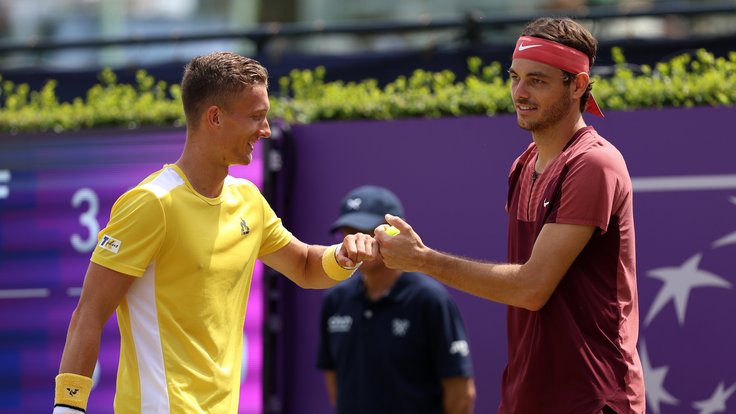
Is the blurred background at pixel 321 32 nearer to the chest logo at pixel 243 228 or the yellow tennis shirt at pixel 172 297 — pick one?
the chest logo at pixel 243 228

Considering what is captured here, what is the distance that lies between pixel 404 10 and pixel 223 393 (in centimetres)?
823

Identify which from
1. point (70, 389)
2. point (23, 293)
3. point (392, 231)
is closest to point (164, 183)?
point (70, 389)

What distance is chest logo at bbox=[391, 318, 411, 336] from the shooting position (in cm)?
555

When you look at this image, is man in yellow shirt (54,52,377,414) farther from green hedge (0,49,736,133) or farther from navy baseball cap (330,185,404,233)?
green hedge (0,49,736,133)

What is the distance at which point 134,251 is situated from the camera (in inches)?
148

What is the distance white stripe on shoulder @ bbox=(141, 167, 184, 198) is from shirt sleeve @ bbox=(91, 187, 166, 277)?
3cm

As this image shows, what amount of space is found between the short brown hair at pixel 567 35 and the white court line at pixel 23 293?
12.4ft

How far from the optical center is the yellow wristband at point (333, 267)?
436 centimetres

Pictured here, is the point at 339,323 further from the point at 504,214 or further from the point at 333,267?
the point at 333,267

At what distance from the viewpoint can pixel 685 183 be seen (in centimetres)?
586

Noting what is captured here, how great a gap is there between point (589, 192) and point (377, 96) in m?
3.17

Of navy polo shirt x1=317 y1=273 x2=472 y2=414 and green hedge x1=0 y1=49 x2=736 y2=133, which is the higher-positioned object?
Result: green hedge x1=0 y1=49 x2=736 y2=133

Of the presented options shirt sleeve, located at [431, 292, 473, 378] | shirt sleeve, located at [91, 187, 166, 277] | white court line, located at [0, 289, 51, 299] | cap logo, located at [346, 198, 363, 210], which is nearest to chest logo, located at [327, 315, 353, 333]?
shirt sleeve, located at [431, 292, 473, 378]

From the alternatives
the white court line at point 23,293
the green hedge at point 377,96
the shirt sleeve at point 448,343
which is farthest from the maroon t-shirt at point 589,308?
the white court line at point 23,293
